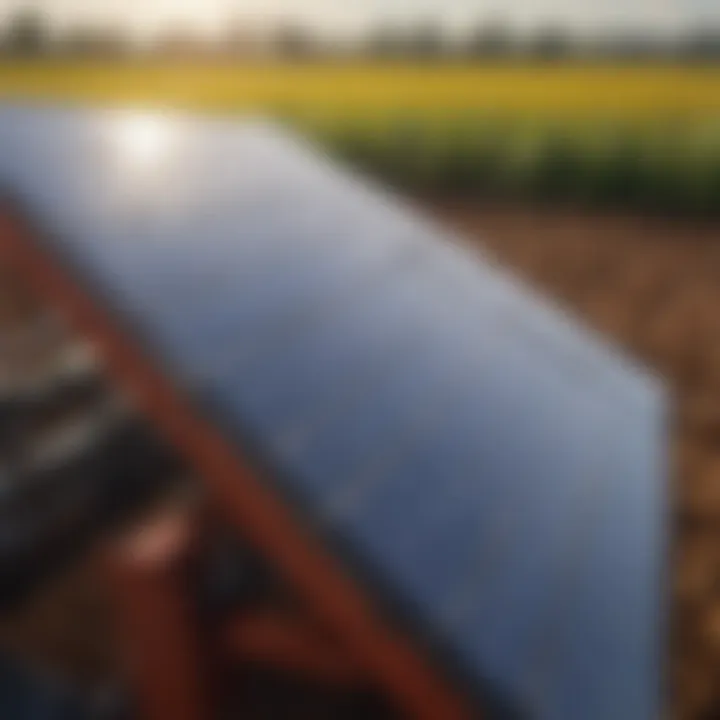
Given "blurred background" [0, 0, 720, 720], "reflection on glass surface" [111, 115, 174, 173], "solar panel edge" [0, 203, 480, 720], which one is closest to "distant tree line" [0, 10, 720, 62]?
"blurred background" [0, 0, 720, 720]

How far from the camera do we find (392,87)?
6.69 meters

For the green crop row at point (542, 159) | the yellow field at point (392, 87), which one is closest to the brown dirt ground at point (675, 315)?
the green crop row at point (542, 159)

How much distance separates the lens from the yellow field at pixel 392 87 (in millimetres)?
6227

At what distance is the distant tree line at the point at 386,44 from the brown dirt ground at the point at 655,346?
92cm

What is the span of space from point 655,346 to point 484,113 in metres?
2.96

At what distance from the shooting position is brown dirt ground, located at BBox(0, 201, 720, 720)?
2.10 m

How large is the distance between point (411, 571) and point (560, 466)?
611 millimetres

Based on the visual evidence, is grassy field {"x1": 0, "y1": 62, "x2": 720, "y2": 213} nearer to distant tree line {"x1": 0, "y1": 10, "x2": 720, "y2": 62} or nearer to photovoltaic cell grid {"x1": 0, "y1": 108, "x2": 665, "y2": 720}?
distant tree line {"x1": 0, "y1": 10, "x2": 720, "y2": 62}

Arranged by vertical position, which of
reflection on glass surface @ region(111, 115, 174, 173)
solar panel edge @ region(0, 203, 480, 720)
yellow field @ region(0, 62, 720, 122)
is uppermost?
reflection on glass surface @ region(111, 115, 174, 173)

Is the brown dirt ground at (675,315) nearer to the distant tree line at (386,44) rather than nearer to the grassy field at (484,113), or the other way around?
the grassy field at (484,113)

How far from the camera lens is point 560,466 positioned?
158 cm

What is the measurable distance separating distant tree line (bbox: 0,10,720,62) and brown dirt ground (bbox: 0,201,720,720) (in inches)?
36.2

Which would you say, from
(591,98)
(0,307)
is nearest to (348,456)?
(0,307)

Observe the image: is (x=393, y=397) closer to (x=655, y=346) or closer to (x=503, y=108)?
(x=655, y=346)
